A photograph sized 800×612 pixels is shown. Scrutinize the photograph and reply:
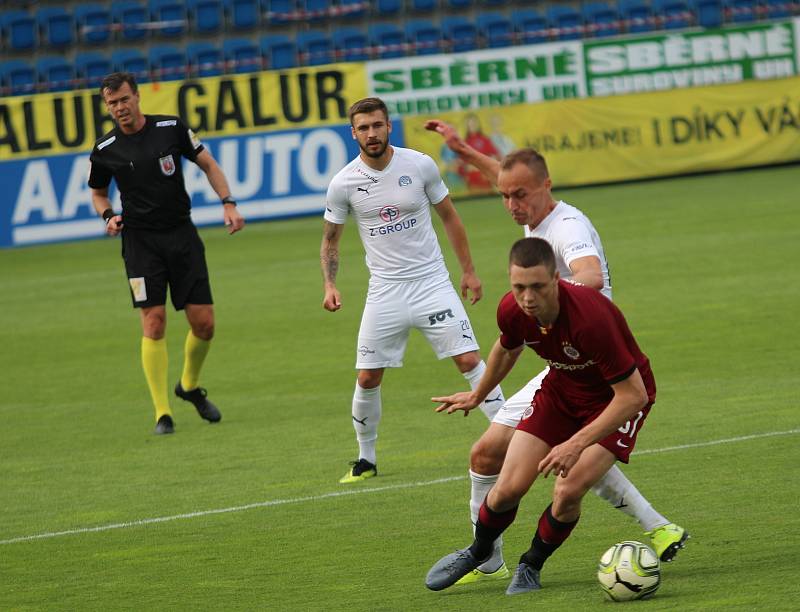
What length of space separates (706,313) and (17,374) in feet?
21.2

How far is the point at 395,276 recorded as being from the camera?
8.42m

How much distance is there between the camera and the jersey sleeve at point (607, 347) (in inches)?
209

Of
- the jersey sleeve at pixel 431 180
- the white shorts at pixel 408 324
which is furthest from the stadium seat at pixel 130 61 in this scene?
the white shorts at pixel 408 324

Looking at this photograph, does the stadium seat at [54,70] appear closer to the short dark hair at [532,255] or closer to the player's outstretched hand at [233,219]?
the player's outstretched hand at [233,219]

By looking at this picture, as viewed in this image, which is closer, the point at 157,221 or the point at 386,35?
the point at 157,221

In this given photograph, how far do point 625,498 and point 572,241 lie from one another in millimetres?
1091

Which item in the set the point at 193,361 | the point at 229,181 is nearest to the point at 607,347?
the point at 193,361

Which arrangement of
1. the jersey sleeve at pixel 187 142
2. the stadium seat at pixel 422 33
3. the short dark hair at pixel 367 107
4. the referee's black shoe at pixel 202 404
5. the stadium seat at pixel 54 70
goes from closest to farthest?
1. the short dark hair at pixel 367 107
2. the jersey sleeve at pixel 187 142
3. the referee's black shoe at pixel 202 404
4. the stadium seat at pixel 54 70
5. the stadium seat at pixel 422 33

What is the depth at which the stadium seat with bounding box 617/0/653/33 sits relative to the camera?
1193 inches

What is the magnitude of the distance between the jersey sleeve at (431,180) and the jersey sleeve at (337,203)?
1.55ft

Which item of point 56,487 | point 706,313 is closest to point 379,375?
point 56,487

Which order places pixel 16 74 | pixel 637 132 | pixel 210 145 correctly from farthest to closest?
pixel 16 74
pixel 637 132
pixel 210 145

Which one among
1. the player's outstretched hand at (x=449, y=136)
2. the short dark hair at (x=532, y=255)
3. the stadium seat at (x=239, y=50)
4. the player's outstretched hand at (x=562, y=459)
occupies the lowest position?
the stadium seat at (x=239, y=50)

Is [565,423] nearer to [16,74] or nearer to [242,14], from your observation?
[16,74]
